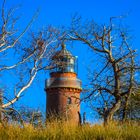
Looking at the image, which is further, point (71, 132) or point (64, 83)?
point (64, 83)

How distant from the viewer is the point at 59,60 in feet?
54.9

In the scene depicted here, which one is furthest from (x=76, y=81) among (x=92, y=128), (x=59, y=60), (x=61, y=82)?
(x=92, y=128)

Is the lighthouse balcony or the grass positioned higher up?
the lighthouse balcony

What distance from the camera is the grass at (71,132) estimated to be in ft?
34.9

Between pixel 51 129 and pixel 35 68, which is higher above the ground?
pixel 35 68

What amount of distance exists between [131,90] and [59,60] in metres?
2.99

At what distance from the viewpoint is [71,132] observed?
1104 cm

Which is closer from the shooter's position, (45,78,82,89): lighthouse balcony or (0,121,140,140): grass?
(0,121,140,140): grass

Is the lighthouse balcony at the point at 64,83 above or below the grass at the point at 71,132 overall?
above

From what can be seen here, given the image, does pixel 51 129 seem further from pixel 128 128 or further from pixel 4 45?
pixel 4 45

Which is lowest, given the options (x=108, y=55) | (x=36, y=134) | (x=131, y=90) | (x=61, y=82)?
(x=36, y=134)

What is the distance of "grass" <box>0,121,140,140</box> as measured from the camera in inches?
418

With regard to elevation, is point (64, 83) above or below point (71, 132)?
above

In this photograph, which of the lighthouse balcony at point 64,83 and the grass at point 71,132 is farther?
the lighthouse balcony at point 64,83
